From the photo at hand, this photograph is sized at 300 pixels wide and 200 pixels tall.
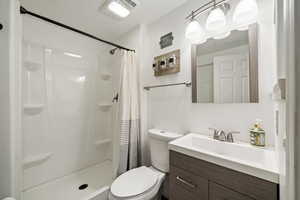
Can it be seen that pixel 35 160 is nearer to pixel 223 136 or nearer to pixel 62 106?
pixel 62 106

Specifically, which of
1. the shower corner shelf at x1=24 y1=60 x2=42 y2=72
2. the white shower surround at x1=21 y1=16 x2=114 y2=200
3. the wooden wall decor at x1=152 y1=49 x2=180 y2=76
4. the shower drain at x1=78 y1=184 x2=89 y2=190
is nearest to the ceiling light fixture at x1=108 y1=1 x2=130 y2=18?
the wooden wall decor at x1=152 y1=49 x2=180 y2=76

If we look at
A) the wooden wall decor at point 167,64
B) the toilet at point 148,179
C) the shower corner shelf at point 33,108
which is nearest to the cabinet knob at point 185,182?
the toilet at point 148,179

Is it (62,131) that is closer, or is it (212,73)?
(212,73)

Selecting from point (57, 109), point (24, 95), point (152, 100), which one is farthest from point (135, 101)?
point (24, 95)

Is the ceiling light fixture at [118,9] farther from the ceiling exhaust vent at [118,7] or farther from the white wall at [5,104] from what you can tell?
the white wall at [5,104]

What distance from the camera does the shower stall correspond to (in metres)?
1.39

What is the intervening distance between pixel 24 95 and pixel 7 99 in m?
0.77

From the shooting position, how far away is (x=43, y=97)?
150 centimetres

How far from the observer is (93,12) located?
1.49 m

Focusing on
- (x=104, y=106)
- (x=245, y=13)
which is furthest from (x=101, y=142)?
(x=245, y=13)

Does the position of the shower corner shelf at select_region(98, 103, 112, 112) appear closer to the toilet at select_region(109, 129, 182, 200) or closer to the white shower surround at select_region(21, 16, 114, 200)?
the white shower surround at select_region(21, 16, 114, 200)

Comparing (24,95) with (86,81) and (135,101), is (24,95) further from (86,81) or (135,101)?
(135,101)

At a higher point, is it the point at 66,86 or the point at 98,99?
the point at 66,86

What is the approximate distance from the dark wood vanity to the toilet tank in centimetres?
23
